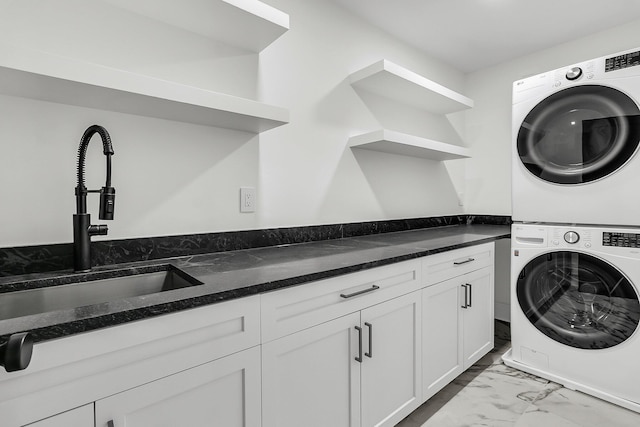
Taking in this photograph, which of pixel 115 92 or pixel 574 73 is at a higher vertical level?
pixel 574 73

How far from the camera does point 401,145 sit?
210 cm

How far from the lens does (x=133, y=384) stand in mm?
755

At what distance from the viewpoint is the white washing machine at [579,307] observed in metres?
1.64

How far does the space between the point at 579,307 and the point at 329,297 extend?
1593 millimetres

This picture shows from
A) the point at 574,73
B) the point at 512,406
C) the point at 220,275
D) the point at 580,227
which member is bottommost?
the point at 512,406

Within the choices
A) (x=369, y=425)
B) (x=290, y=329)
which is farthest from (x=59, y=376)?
(x=369, y=425)

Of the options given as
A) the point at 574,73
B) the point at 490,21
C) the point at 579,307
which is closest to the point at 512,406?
the point at 579,307

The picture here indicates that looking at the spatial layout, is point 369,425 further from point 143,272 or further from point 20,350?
point 20,350

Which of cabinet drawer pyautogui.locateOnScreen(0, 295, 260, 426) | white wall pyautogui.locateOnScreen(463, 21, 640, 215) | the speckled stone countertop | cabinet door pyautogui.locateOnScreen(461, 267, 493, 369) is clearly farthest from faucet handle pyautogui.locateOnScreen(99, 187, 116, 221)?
white wall pyautogui.locateOnScreen(463, 21, 640, 215)

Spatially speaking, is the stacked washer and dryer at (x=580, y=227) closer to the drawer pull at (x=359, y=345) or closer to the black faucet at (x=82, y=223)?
the drawer pull at (x=359, y=345)

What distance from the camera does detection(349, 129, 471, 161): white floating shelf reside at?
1964mm

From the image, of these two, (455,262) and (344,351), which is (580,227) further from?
(344,351)

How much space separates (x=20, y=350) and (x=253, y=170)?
1199 mm

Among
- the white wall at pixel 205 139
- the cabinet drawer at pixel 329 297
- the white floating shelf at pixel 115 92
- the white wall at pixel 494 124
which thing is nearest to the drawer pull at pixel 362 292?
the cabinet drawer at pixel 329 297
